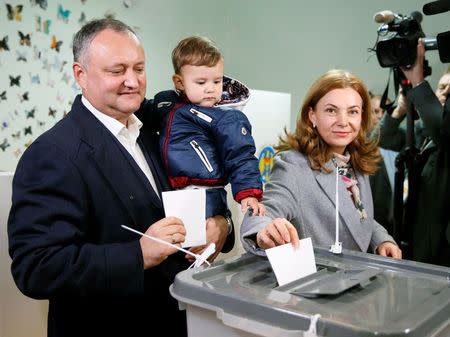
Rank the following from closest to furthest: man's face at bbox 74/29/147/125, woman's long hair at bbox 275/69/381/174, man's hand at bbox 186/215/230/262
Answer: man's face at bbox 74/29/147/125
man's hand at bbox 186/215/230/262
woman's long hair at bbox 275/69/381/174

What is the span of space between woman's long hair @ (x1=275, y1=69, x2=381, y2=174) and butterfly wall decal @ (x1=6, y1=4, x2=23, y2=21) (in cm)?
171

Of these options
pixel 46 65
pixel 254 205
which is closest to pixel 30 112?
pixel 46 65

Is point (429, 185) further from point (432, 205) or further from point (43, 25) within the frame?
point (43, 25)

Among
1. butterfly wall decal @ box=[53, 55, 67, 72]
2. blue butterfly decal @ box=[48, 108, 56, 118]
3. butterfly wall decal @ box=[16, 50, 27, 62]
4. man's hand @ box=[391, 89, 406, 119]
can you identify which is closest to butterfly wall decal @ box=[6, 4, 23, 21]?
butterfly wall decal @ box=[16, 50, 27, 62]

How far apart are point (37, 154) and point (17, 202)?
0.40 ft

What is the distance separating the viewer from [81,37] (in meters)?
1.13

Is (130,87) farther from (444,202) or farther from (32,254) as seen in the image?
(444,202)

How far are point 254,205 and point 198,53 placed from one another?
0.55 m

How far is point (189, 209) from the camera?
3.40 feet

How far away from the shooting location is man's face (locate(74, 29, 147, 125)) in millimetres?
1107

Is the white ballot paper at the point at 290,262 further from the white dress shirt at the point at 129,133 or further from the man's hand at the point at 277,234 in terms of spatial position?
the white dress shirt at the point at 129,133

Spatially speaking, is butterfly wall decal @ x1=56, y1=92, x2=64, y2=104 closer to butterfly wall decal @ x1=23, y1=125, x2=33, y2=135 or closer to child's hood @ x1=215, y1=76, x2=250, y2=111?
butterfly wall decal @ x1=23, y1=125, x2=33, y2=135

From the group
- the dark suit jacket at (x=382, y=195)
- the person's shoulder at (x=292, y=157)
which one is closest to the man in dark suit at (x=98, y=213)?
the person's shoulder at (x=292, y=157)

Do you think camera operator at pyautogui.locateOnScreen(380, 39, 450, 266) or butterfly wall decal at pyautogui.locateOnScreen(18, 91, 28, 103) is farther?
butterfly wall decal at pyautogui.locateOnScreen(18, 91, 28, 103)
